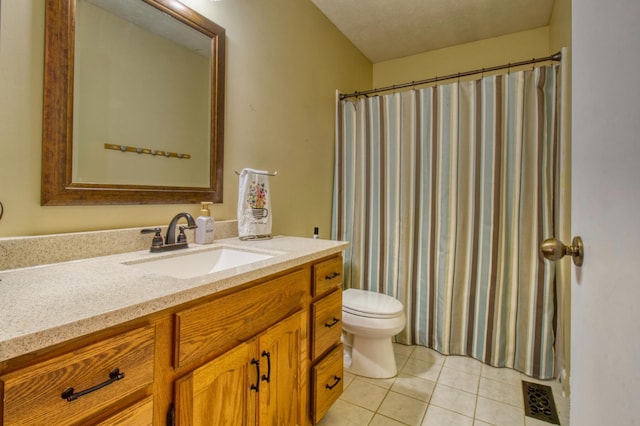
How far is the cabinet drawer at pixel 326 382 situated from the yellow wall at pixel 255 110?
0.81m

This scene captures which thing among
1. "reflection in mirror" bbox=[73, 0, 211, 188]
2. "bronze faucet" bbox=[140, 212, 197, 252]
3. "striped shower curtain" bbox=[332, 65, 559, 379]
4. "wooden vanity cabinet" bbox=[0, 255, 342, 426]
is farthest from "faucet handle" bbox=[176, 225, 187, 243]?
"striped shower curtain" bbox=[332, 65, 559, 379]

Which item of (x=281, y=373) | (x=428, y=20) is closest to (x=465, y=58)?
(x=428, y=20)

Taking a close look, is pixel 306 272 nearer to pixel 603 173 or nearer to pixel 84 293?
pixel 84 293

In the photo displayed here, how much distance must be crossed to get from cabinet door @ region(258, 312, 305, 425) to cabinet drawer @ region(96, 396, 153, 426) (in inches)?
13.7

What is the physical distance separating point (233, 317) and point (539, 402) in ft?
5.63

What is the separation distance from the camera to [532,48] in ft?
7.97

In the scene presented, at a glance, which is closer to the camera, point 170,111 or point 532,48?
point 170,111

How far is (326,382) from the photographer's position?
4.45 feet

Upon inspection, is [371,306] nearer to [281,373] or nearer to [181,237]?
[281,373]

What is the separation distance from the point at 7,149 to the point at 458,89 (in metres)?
2.24

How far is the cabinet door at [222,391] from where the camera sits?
755mm

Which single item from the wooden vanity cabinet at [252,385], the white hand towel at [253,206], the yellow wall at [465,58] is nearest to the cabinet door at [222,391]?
the wooden vanity cabinet at [252,385]

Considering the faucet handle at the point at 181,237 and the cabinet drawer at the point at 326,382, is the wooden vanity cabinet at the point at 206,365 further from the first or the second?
the faucet handle at the point at 181,237

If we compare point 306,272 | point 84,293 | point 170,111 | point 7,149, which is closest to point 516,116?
point 306,272
